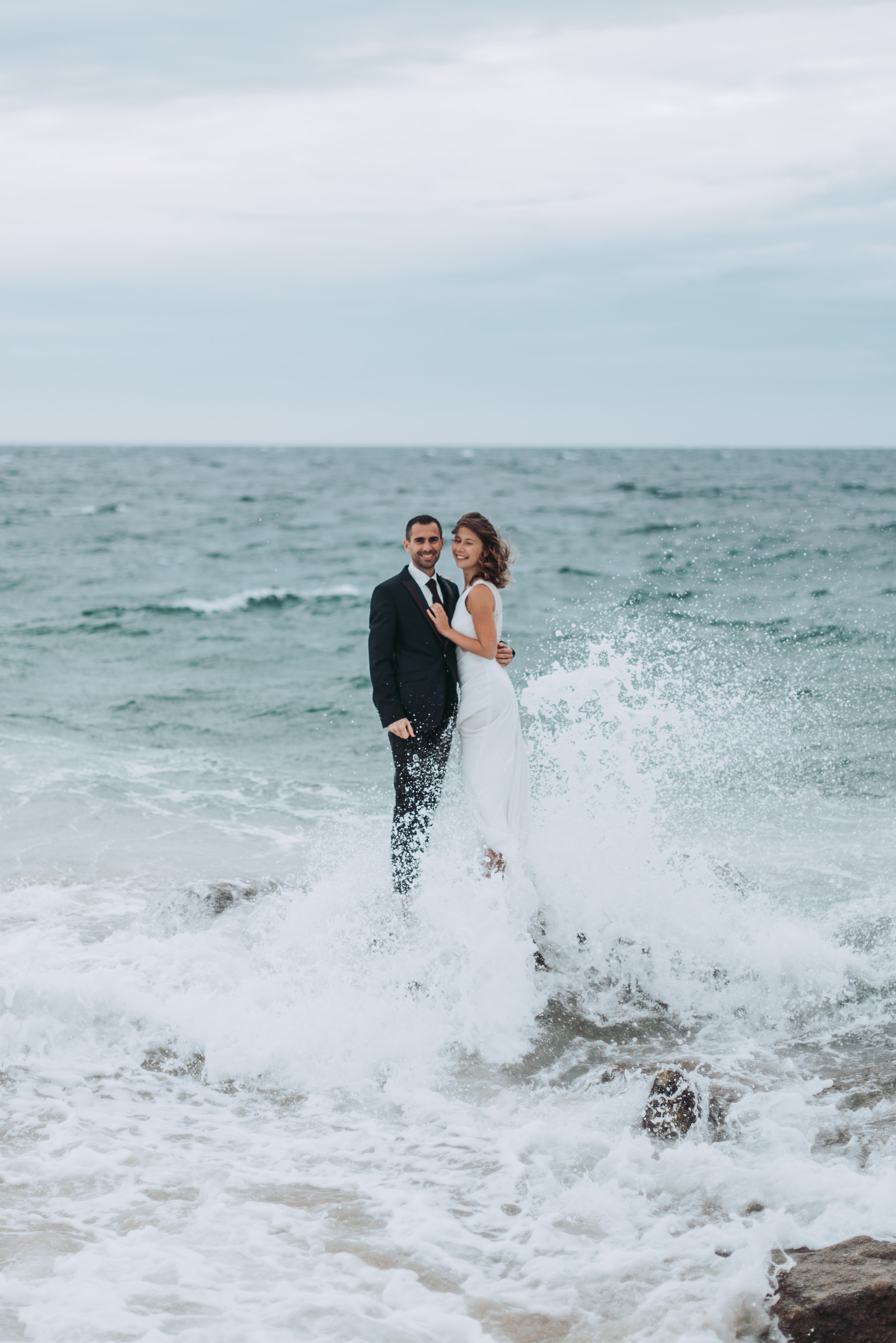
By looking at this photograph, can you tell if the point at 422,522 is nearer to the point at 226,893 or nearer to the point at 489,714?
the point at 489,714

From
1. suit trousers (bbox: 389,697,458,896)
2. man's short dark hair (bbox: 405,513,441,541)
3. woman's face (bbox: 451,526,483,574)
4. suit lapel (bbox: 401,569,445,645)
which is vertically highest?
man's short dark hair (bbox: 405,513,441,541)

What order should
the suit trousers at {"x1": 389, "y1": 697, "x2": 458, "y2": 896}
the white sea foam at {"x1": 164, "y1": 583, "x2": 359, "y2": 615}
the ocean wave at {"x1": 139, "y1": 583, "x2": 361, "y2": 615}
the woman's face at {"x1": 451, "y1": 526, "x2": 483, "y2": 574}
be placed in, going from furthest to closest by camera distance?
the white sea foam at {"x1": 164, "y1": 583, "x2": 359, "y2": 615}, the ocean wave at {"x1": 139, "y1": 583, "x2": 361, "y2": 615}, the suit trousers at {"x1": 389, "y1": 697, "x2": 458, "y2": 896}, the woman's face at {"x1": 451, "y1": 526, "x2": 483, "y2": 574}

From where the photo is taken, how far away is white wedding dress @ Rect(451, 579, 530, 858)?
5.77 m

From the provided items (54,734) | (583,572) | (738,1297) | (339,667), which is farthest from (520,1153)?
(583,572)

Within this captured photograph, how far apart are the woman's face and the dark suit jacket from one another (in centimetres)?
33

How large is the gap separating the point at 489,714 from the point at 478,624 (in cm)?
51

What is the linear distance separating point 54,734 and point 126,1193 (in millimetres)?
8538

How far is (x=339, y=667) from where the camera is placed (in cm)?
1588

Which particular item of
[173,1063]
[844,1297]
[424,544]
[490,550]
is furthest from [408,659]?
[844,1297]

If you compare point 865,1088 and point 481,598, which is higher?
point 481,598

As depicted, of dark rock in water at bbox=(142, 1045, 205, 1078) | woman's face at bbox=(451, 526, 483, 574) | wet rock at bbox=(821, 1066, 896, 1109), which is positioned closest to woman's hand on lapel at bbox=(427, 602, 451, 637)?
woman's face at bbox=(451, 526, 483, 574)

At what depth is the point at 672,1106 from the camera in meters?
4.10

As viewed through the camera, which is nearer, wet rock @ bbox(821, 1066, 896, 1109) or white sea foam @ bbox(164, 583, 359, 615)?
wet rock @ bbox(821, 1066, 896, 1109)

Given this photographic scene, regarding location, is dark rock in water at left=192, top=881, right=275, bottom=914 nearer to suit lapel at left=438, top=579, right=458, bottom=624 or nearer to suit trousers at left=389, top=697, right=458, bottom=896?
suit trousers at left=389, top=697, right=458, bottom=896
